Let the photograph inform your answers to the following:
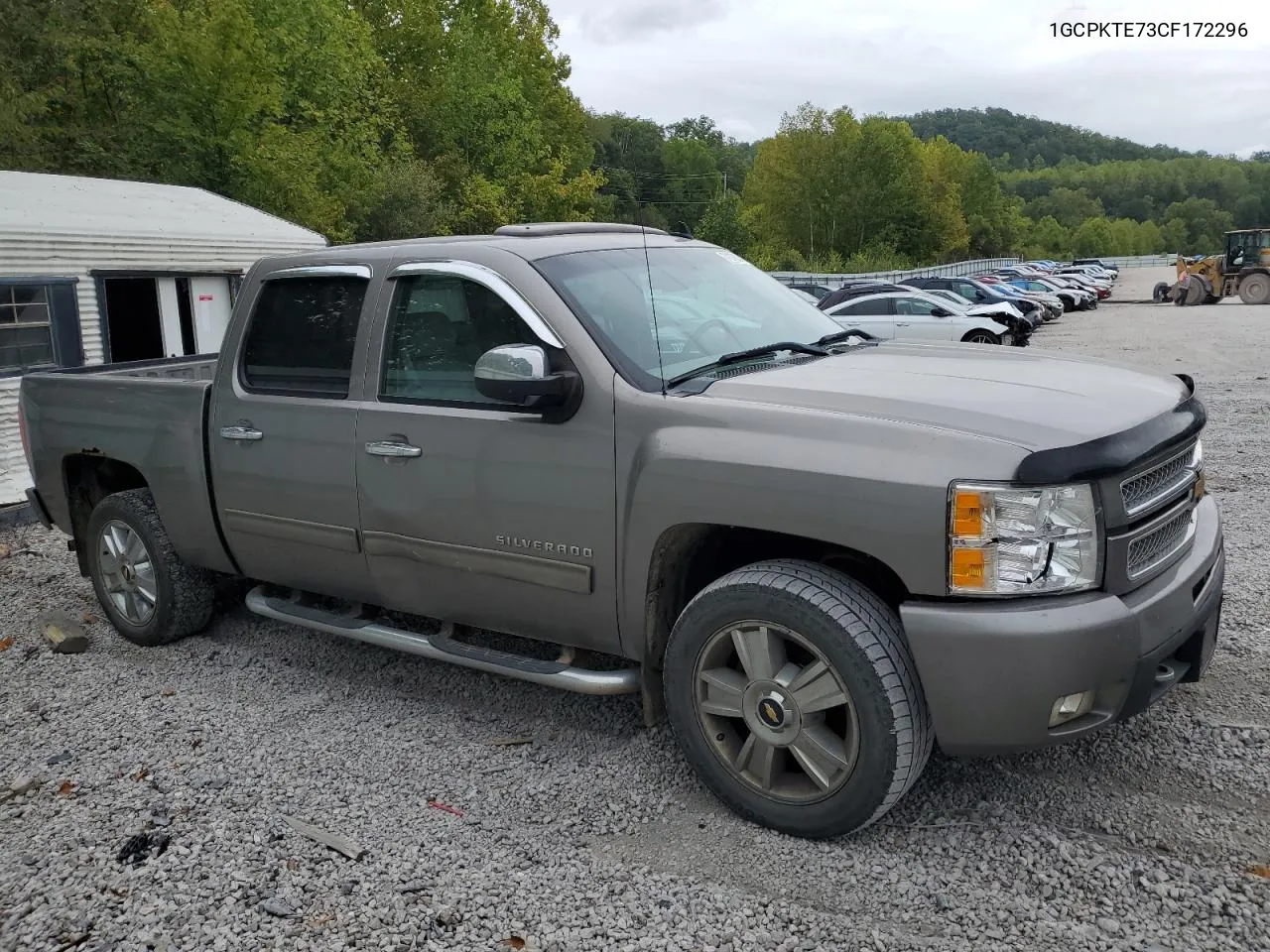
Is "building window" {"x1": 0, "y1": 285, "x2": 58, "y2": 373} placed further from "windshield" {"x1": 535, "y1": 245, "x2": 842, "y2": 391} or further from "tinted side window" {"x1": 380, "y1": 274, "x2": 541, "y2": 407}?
"windshield" {"x1": 535, "y1": 245, "x2": 842, "y2": 391}

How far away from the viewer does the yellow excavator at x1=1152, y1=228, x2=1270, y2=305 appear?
37.8 meters

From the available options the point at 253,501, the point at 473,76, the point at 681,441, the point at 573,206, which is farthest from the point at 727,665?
the point at 573,206

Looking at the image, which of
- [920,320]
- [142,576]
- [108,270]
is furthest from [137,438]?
[920,320]

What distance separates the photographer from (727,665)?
337cm

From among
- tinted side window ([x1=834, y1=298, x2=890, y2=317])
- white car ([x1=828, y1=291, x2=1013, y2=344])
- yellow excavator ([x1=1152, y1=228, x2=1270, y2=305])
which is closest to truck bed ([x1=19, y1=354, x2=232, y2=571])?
white car ([x1=828, y1=291, x2=1013, y2=344])

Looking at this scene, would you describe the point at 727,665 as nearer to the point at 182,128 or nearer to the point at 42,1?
the point at 182,128

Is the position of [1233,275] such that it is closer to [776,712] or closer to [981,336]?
[981,336]

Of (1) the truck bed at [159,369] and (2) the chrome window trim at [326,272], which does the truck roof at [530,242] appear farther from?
(1) the truck bed at [159,369]

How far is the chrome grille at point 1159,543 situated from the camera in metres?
3.04

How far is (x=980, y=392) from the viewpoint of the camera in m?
3.32

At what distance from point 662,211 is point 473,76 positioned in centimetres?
5943

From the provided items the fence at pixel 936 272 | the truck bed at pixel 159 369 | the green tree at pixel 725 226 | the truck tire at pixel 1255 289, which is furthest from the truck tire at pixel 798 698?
the green tree at pixel 725 226

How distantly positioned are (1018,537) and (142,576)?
4.28m

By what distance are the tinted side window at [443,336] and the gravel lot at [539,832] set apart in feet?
4.53
